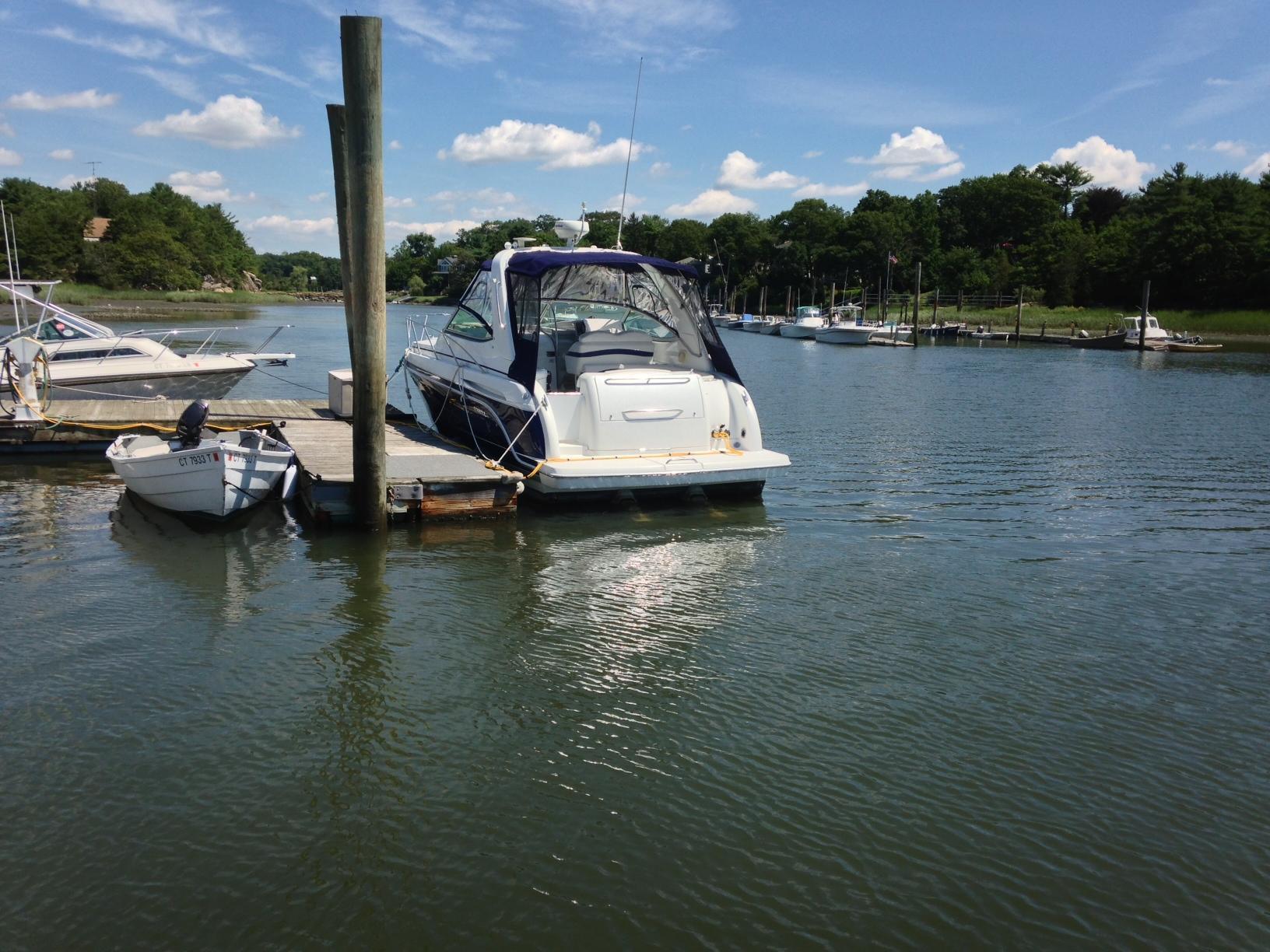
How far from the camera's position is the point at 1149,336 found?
5734cm

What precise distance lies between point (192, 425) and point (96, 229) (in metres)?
119

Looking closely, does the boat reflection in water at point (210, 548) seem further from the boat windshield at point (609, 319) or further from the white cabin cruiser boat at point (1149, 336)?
the white cabin cruiser boat at point (1149, 336)

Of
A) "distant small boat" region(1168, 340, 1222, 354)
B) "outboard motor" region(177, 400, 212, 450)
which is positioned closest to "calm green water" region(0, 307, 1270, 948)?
"outboard motor" region(177, 400, 212, 450)

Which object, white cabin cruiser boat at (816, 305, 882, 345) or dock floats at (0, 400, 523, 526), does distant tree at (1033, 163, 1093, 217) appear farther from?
dock floats at (0, 400, 523, 526)

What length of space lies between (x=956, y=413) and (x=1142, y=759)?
18.8 m

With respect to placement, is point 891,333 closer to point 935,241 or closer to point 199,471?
point 935,241

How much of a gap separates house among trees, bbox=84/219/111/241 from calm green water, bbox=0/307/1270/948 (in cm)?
10763

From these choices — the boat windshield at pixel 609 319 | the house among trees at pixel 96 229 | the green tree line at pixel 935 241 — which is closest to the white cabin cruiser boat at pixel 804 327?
the green tree line at pixel 935 241

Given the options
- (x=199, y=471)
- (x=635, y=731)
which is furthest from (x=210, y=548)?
(x=635, y=731)

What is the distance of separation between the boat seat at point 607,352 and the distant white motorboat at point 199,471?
3765 millimetres

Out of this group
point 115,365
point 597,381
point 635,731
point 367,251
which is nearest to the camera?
point 635,731

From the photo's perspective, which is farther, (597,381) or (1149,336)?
(1149,336)

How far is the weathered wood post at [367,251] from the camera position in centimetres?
970

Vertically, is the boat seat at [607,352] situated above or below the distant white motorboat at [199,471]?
above
